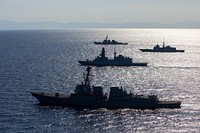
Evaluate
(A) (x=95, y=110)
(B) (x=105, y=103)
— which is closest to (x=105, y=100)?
(B) (x=105, y=103)

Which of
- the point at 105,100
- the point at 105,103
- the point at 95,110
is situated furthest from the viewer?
the point at 105,100

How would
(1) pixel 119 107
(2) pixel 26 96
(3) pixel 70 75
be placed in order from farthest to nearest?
(3) pixel 70 75, (2) pixel 26 96, (1) pixel 119 107

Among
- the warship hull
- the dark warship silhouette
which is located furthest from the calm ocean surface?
the dark warship silhouette

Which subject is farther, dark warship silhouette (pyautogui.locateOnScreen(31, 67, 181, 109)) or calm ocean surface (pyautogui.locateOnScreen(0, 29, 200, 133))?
dark warship silhouette (pyautogui.locateOnScreen(31, 67, 181, 109))

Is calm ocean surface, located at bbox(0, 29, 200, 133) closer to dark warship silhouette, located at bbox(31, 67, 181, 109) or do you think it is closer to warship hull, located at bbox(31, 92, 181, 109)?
warship hull, located at bbox(31, 92, 181, 109)

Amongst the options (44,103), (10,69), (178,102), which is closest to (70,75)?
(10,69)

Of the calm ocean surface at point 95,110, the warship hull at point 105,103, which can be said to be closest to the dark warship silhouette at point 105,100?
the warship hull at point 105,103

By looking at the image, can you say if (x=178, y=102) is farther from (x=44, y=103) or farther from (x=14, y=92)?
(x=14, y=92)

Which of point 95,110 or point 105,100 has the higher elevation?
point 105,100

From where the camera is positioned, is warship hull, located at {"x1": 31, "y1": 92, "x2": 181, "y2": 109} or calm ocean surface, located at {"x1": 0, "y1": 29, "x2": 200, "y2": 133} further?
warship hull, located at {"x1": 31, "y1": 92, "x2": 181, "y2": 109}

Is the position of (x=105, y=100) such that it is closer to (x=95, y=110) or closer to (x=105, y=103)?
(x=105, y=103)

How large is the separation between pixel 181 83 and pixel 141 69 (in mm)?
48959

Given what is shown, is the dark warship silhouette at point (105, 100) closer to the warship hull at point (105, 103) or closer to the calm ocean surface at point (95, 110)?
the warship hull at point (105, 103)

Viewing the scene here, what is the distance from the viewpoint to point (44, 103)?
106750 mm
